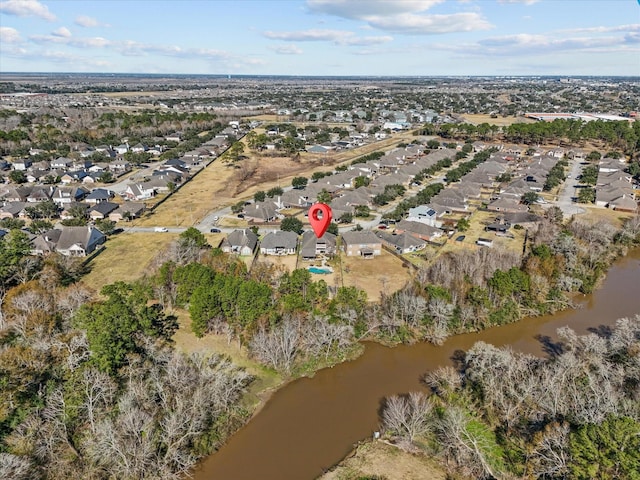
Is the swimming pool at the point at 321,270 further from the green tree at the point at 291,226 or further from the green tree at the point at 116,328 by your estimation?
the green tree at the point at 116,328

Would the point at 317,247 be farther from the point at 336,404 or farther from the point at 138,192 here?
the point at 138,192

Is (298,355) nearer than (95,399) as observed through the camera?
No

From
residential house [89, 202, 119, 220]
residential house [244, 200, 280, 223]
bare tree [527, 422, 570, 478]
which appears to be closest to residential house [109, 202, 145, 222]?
residential house [89, 202, 119, 220]

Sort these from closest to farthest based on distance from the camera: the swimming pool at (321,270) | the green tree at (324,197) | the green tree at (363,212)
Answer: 1. the swimming pool at (321,270)
2. the green tree at (363,212)
3. the green tree at (324,197)

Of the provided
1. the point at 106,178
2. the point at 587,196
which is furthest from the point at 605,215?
the point at 106,178

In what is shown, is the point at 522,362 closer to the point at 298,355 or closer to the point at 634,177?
the point at 298,355

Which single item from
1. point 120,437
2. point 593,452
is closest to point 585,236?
point 593,452

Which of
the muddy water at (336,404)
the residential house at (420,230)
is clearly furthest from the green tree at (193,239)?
the residential house at (420,230)
